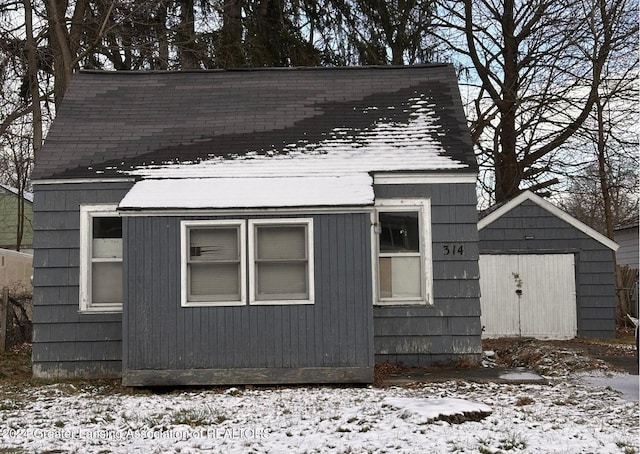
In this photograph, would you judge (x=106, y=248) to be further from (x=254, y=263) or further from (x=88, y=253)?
(x=254, y=263)

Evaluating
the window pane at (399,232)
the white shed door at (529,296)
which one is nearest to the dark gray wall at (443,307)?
the window pane at (399,232)

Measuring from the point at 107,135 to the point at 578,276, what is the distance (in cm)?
994

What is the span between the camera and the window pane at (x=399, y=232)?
35.5 feet

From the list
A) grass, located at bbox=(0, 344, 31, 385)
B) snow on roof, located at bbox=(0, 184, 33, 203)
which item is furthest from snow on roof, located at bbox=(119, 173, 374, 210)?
snow on roof, located at bbox=(0, 184, 33, 203)

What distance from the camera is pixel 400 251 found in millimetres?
10820

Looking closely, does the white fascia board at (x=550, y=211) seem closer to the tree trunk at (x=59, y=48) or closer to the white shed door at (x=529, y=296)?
the white shed door at (x=529, y=296)

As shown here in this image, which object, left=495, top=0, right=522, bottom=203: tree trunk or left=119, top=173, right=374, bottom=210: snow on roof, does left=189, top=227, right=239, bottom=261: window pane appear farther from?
left=495, top=0, right=522, bottom=203: tree trunk

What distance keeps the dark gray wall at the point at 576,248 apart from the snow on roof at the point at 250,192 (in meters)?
6.64

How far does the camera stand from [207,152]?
11.2m

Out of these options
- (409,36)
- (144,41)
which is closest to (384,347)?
(144,41)

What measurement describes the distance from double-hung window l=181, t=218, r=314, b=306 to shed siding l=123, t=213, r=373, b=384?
0.15m

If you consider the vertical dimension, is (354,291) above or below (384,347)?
above

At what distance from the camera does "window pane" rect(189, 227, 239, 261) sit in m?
9.74

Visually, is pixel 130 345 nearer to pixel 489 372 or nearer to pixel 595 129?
pixel 489 372
